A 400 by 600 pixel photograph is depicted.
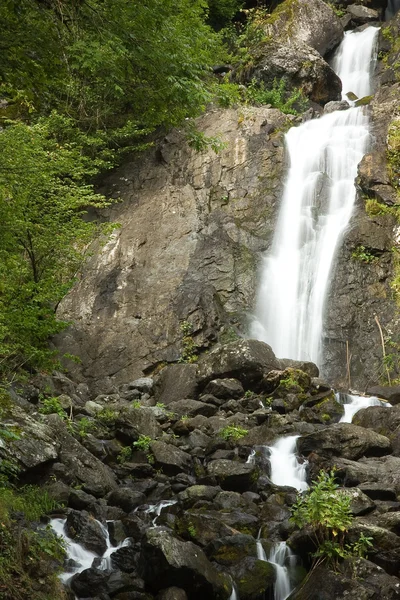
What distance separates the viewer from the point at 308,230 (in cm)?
1702

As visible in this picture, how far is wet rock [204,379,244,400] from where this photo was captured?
1237 cm

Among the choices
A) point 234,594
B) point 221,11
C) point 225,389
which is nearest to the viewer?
point 234,594

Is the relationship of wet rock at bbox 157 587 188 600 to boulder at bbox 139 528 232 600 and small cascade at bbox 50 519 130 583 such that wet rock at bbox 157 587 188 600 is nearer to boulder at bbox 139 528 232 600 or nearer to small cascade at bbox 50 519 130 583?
boulder at bbox 139 528 232 600

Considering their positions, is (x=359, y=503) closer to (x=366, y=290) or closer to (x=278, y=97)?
(x=366, y=290)

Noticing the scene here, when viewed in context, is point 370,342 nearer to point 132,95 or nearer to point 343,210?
point 343,210

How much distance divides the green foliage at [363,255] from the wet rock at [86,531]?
10639mm

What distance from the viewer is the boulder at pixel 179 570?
5707mm

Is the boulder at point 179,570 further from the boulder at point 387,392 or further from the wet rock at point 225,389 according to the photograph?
the boulder at point 387,392

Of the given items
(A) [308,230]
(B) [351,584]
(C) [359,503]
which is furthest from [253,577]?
(A) [308,230]

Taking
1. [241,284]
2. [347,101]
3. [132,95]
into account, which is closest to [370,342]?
[241,284]

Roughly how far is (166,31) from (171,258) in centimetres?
1122

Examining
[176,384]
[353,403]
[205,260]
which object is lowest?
[176,384]

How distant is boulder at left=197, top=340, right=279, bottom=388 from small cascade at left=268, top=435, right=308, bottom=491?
2.73 metres

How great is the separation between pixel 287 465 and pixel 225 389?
317cm
